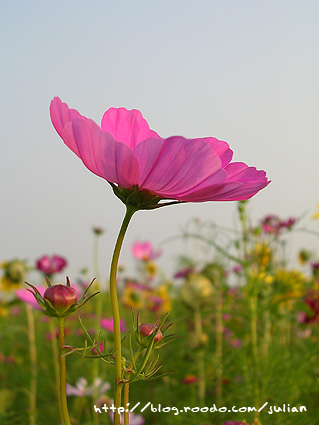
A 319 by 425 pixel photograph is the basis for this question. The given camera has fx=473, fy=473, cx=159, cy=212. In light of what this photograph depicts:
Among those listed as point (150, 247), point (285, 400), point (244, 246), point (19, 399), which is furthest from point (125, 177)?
point (150, 247)

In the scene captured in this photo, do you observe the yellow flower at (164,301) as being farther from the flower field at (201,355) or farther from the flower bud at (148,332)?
the flower bud at (148,332)

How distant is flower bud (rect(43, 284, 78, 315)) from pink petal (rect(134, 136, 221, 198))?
0.10m

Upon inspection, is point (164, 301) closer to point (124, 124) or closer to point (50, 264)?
point (50, 264)

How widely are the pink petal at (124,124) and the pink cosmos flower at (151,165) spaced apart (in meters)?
0.06

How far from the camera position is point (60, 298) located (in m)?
0.35

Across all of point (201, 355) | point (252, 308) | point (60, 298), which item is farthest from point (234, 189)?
point (201, 355)

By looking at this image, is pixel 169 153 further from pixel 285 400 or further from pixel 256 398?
pixel 285 400

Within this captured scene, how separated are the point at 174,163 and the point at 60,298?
0.44 ft

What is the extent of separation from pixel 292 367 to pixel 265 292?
292 millimetres

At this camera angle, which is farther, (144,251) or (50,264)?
(144,251)

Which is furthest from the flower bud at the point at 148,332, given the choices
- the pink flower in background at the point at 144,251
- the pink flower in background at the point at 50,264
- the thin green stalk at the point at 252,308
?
the pink flower in background at the point at 144,251

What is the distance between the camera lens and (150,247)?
3123 mm

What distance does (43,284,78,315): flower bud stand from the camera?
1.15 feet

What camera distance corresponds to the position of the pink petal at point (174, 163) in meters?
0.37
